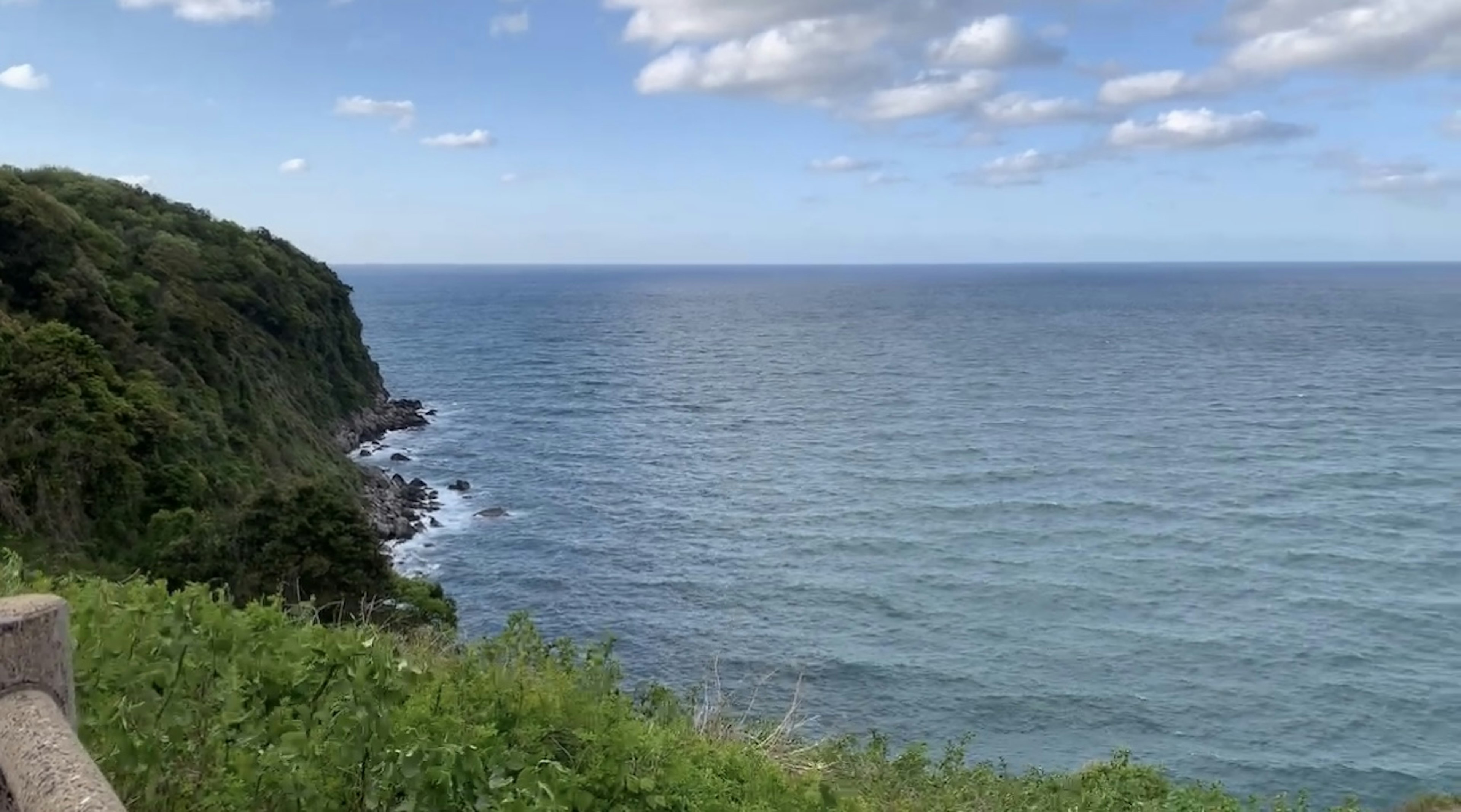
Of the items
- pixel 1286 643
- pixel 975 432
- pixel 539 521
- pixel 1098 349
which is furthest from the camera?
pixel 1098 349

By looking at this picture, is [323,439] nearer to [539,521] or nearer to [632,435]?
[539,521]

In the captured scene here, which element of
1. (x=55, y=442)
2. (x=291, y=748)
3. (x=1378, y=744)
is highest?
(x=291, y=748)

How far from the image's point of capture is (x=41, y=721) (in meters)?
2.44

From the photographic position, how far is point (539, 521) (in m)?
46.9

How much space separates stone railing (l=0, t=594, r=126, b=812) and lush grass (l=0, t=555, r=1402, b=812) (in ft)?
4.83

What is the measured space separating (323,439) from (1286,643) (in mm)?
42342

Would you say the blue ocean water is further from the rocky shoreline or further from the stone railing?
the stone railing

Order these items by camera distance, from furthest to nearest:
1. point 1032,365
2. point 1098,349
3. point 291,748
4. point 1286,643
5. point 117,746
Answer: point 1098,349 < point 1032,365 < point 1286,643 < point 291,748 < point 117,746

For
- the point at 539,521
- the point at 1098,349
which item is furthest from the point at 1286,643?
the point at 1098,349

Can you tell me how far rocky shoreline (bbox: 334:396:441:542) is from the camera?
4497cm

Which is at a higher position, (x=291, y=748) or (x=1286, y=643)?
(x=291, y=748)

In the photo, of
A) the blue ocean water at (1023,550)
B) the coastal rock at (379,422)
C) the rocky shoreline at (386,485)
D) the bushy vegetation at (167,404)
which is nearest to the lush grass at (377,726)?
the bushy vegetation at (167,404)

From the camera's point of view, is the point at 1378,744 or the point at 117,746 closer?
the point at 117,746

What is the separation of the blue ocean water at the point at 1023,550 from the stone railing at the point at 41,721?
1038 centimetres
